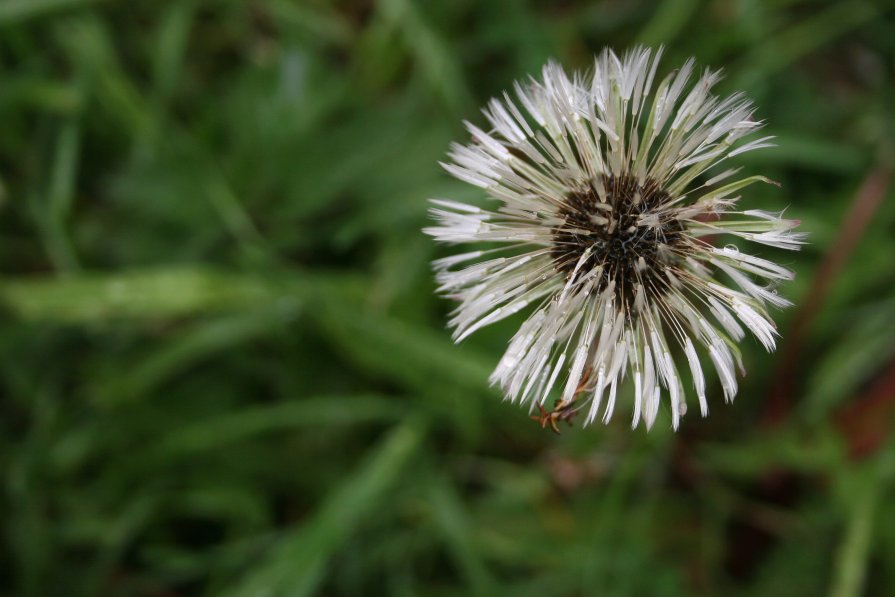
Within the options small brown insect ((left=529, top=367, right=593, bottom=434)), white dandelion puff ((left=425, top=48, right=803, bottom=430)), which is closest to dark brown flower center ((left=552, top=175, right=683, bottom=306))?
white dandelion puff ((left=425, top=48, right=803, bottom=430))

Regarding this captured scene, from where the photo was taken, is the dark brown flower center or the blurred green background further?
the blurred green background

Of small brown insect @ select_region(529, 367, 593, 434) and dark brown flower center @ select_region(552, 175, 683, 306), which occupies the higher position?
dark brown flower center @ select_region(552, 175, 683, 306)

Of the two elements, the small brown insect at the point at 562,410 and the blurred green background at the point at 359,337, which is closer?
the small brown insect at the point at 562,410

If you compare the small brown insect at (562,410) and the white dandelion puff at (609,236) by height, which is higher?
the white dandelion puff at (609,236)

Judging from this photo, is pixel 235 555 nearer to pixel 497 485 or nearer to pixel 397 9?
pixel 497 485

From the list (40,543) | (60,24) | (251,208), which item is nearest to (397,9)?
(251,208)

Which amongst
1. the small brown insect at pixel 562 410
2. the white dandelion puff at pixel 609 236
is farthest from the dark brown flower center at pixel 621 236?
the small brown insect at pixel 562 410

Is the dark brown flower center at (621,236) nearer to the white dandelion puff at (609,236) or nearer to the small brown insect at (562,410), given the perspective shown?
the white dandelion puff at (609,236)

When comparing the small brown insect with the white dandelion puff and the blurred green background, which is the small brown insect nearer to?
the white dandelion puff
